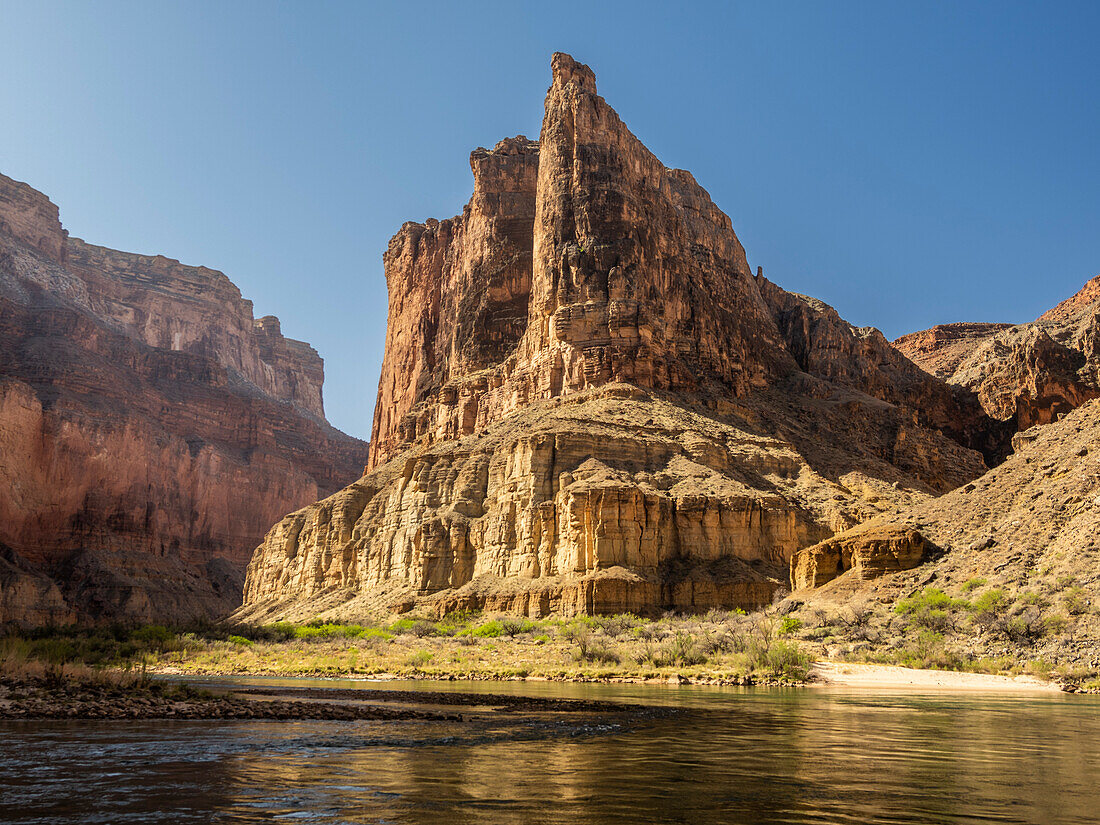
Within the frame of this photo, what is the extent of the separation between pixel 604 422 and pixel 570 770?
249 feet

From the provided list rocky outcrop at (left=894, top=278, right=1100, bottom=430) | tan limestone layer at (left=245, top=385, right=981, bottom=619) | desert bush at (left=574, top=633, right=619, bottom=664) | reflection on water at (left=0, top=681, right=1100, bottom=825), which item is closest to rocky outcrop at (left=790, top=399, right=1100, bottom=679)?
desert bush at (left=574, top=633, right=619, bottom=664)

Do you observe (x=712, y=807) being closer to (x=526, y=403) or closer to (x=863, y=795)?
(x=863, y=795)

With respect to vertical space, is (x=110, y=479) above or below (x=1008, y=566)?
above

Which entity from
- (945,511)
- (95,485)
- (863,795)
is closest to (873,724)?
(863,795)

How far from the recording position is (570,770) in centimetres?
1309

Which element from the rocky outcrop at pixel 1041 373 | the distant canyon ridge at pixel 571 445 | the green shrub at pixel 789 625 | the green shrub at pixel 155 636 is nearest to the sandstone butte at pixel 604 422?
the distant canyon ridge at pixel 571 445

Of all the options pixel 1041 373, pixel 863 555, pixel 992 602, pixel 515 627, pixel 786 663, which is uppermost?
pixel 1041 373

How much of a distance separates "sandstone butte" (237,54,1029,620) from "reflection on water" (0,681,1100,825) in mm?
27683

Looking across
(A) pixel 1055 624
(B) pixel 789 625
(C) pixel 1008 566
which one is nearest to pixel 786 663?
(B) pixel 789 625

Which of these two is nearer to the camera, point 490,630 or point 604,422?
point 490,630

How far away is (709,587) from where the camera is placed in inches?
2820

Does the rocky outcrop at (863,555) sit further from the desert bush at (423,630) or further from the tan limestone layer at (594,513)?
the desert bush at (423,630)

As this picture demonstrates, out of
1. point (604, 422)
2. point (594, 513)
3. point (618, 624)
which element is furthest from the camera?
point (604, 422)

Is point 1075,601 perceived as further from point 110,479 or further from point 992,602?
point 110,479
